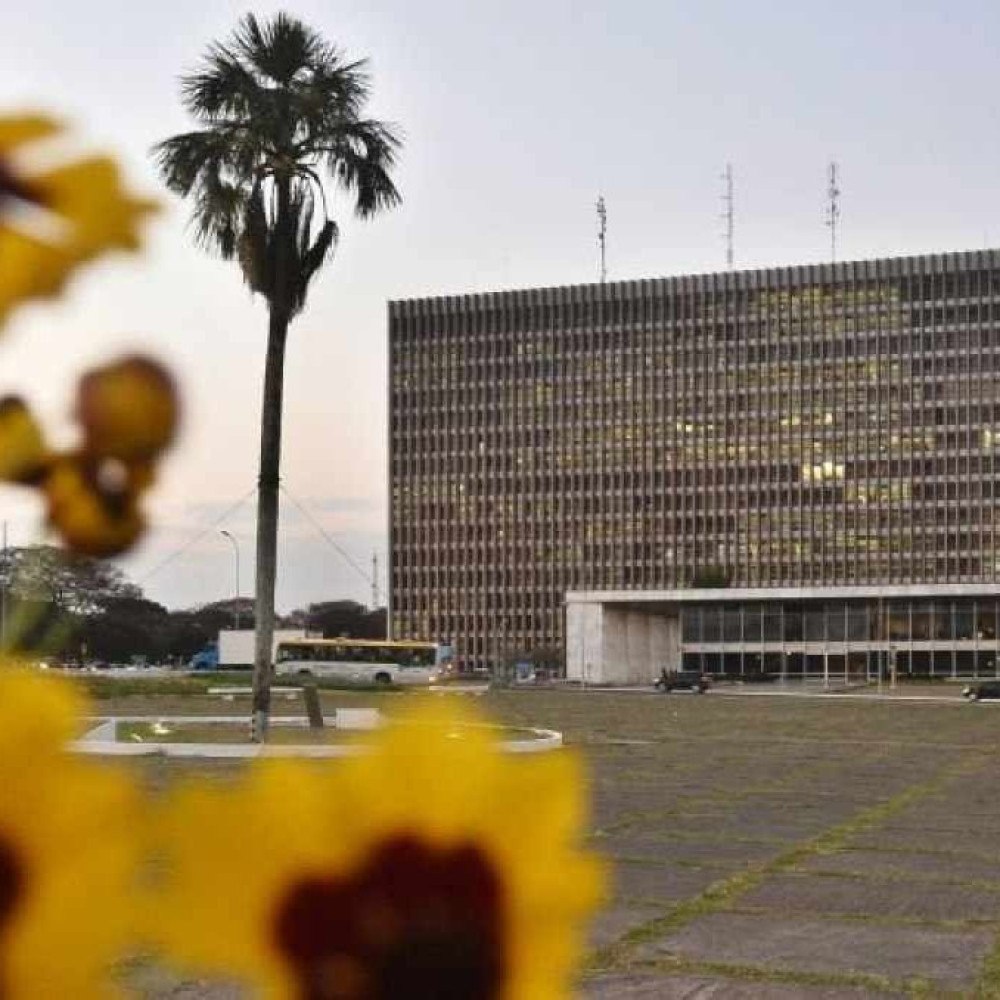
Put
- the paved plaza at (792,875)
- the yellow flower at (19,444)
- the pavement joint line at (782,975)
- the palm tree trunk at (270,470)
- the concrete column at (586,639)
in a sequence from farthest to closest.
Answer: the concrete column at (586,639), the palm tree trunk at (270,470), the paved plaza at (792,875), the pavement joint line at (782,975), the yellow flower at (19,444)

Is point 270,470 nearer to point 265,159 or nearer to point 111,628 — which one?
point 265,159

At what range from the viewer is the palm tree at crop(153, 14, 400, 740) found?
714 inches

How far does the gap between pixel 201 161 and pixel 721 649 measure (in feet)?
282

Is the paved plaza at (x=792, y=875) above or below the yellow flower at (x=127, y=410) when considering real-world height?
below

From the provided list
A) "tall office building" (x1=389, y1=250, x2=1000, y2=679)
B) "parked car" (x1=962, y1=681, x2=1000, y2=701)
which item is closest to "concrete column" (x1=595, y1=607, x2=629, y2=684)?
"tall office building" (x1=389, y1=250, x2=1000, y2=679)

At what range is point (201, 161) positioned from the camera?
18.9 metres

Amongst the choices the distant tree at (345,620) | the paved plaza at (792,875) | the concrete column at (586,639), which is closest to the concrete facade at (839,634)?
the concrete column at (586,639)

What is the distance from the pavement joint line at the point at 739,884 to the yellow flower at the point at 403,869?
6025 mm

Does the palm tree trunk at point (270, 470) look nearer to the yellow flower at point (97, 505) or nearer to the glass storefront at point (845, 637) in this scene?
the yellow flower at point (97, 505)

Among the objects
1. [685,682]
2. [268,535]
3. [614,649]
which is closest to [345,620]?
[614,649]

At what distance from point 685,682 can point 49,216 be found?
221 feet

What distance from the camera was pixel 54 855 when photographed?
33 centimetres

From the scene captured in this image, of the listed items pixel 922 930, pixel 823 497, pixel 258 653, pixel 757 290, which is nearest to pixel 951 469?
pixel 823 497

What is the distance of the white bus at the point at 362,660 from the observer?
229ft
